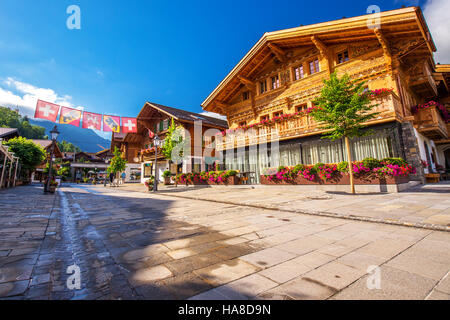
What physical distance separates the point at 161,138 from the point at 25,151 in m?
15.3

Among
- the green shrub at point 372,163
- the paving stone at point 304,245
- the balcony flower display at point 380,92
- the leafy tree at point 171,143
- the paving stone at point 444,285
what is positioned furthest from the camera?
the leafy tree at point 171,143

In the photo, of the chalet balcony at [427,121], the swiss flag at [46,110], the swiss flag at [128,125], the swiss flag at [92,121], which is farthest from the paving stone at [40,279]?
the swiss flag at [128,125]

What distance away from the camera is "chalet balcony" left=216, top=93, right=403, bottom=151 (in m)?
10.9

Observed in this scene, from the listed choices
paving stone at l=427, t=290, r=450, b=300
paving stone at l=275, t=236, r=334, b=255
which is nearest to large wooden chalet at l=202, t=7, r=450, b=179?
paving stone at l=275, t=236, r=334, b=255

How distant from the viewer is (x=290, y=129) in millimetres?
14500

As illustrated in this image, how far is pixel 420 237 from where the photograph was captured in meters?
3.15

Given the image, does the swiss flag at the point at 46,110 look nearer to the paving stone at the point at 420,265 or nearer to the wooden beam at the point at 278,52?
the wooden beam at the point at 278,52

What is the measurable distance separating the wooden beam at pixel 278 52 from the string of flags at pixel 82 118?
14297 mm

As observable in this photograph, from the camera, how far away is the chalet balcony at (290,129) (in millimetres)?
10859

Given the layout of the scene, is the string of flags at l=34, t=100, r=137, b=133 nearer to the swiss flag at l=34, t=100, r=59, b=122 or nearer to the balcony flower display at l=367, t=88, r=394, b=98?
the swiss flag at l=34, t=100, r=59, b=122

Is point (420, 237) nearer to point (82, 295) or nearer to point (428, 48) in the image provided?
point (82, 295)

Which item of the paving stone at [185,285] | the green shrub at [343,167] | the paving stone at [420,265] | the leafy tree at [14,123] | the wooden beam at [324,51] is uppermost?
the leafy tree at [14,123]

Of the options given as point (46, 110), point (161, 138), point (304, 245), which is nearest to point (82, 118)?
point (46, 110)
